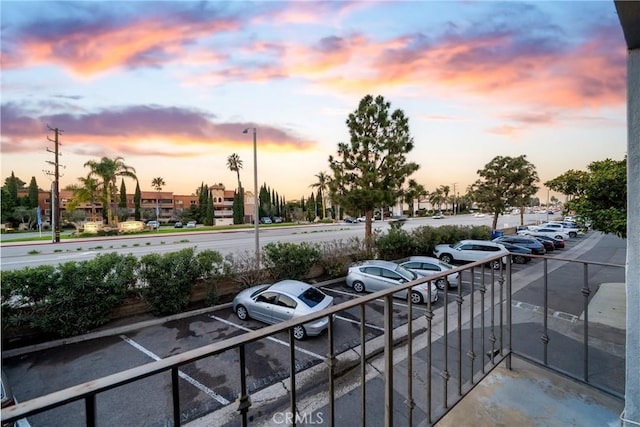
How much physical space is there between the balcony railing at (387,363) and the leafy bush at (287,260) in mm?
4176

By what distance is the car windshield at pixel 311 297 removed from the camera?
7.05 m

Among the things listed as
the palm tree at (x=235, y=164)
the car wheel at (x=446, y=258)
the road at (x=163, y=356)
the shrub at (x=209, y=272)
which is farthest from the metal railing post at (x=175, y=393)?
the palm tree at (x=235, y=164)

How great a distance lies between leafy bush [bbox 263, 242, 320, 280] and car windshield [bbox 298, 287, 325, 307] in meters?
3.27

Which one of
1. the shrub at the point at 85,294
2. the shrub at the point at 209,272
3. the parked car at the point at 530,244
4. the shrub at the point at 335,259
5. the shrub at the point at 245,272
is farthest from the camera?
the parked car at the point at 530,244

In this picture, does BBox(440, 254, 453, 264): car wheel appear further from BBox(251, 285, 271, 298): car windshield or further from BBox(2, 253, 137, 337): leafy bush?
BBox(2, 253, 137, 337): leafy bush

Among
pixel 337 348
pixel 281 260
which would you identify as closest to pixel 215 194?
pixel 281 260

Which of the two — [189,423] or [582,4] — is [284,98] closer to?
[582,4]

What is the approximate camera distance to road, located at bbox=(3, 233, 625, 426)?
178 inches

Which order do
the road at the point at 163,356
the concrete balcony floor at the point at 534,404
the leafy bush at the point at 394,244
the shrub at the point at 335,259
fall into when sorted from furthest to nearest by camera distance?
the leafy bush at the point at 394,244 → the shrub at the point at 335,259 → the road at the point at 163,356 → the concrete balcony floor at the point at 534,404

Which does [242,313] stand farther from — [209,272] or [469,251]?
[469,251]

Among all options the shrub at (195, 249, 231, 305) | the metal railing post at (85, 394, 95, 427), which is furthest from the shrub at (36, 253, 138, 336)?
the metal railing post at (85, 394, 95, 427)

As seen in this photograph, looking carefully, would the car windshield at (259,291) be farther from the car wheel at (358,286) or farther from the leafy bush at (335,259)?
the leafy bush at (335,259)

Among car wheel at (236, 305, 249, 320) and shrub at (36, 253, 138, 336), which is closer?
shrub at (36, 253, 138, 336)

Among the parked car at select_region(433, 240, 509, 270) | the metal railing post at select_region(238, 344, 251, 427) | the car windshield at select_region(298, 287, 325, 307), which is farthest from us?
the parked car at select_region(433, 240, 509, 270)
